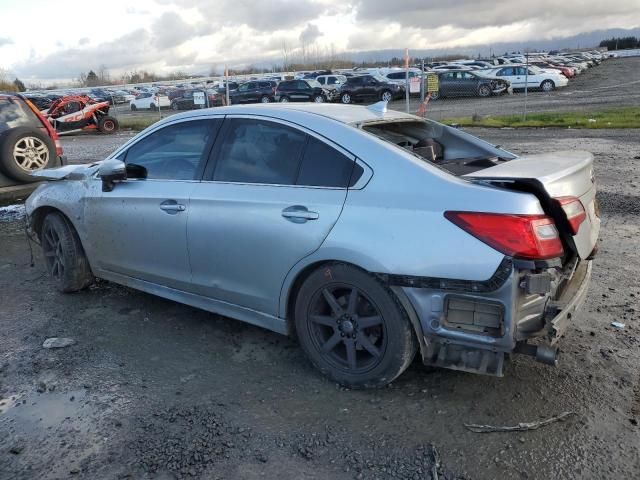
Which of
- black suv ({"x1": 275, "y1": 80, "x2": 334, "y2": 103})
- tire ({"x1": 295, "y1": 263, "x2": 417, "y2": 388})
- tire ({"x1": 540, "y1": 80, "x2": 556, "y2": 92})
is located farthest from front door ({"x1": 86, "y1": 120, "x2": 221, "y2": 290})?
tire ({"x1": 540, "y1": 80, "x2": 556, "y2": 92})

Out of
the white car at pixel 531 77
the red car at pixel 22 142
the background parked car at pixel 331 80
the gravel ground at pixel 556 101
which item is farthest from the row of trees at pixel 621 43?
the red car at pixel 22 142

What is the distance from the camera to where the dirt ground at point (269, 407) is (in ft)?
8.80

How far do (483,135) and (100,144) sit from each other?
12.3 m

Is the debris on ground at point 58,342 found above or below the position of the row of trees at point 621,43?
below

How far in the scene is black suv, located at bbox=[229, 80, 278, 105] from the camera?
33.1 metres

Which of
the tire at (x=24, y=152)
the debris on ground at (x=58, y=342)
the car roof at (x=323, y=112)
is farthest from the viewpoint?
the tire at (x=24, y=152)

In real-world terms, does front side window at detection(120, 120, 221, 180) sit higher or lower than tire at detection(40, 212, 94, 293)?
higher

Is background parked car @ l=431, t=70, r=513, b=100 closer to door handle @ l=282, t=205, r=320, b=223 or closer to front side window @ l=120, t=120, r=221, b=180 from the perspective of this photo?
front side window @ l=120, t=120, r=221, b=180

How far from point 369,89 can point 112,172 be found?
27.6 metres

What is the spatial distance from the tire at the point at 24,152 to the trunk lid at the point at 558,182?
268 inches

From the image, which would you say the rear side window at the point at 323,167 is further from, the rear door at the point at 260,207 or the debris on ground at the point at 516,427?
the debris on ground at the point at 516,427

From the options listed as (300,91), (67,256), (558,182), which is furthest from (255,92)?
(558,182)

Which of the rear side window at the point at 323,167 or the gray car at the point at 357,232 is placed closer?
the gray car at the point at 357,232

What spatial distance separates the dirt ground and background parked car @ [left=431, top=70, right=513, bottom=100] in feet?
90.1
